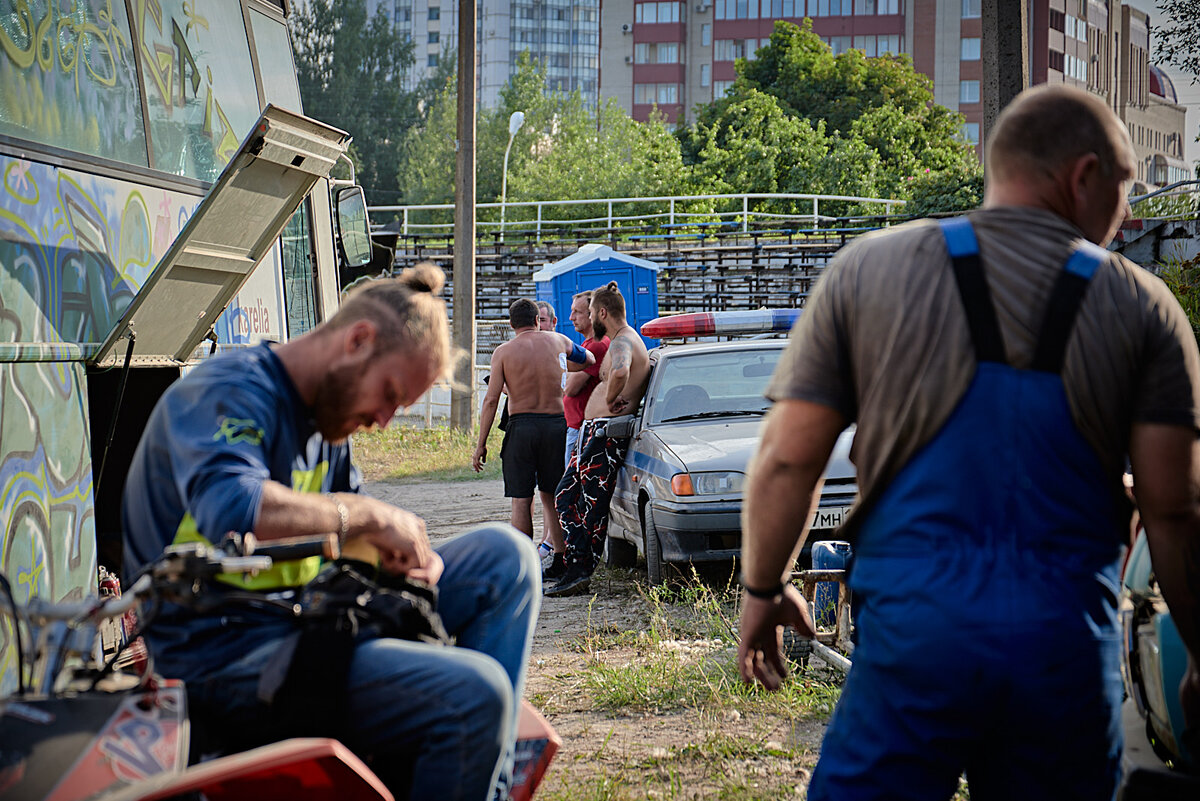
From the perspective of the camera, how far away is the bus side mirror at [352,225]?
773 centimetres

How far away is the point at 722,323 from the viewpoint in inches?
375

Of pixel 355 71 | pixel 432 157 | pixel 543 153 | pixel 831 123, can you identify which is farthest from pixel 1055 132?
pixel 355 71

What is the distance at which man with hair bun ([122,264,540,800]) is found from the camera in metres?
2.29

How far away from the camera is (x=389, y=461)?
58.9 ft

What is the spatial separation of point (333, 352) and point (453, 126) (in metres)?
64.2

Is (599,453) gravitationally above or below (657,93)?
below

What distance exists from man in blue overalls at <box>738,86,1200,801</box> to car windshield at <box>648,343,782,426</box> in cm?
632

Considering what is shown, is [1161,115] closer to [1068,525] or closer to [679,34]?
[679,34]

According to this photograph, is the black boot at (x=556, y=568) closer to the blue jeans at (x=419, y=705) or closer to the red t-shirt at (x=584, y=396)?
the red t-shirt at (x=584, y=396)

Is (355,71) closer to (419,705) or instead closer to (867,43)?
(867,43)

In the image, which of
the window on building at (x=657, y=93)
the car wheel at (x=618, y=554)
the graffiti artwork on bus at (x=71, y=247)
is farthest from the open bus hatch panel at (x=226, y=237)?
the window on building at (x=657, y=93)

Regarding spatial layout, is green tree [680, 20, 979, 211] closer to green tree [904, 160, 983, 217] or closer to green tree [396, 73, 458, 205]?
green tree [396, 73, 458, 205]

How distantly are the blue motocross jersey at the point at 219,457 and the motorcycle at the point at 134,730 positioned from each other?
117 mm

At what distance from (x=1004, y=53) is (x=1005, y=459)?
6.58m
